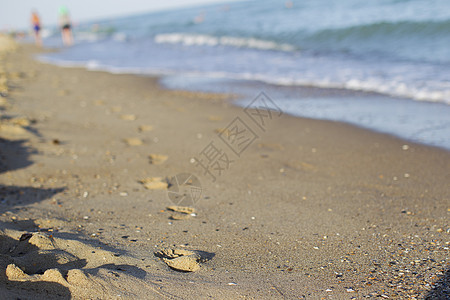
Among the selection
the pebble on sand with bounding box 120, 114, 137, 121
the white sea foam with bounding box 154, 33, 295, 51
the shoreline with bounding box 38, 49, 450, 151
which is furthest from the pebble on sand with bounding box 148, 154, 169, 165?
the white sea foam with bounding box 154, 33, 295, 51

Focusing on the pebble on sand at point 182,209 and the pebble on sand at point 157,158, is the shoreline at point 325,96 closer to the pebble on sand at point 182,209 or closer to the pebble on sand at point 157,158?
the pebble on sand at point 157,158

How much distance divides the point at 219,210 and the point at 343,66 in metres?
6.94

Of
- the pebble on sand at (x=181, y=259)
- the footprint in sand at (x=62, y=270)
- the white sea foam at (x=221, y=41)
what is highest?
the white sea foam at (x=221, y=41)

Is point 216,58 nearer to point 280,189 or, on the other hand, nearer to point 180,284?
point 280,189

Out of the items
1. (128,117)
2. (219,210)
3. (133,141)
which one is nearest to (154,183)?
(219,210)

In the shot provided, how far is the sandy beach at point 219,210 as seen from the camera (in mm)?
1885

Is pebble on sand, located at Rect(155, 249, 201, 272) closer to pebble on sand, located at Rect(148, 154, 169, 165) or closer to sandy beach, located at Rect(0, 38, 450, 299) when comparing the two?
sandy beach, located at Rect(0, 38, 450, 299)

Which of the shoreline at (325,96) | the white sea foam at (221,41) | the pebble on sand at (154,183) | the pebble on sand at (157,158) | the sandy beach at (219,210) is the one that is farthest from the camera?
the white sea foam at (221,41)

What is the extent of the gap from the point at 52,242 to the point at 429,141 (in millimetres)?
3710

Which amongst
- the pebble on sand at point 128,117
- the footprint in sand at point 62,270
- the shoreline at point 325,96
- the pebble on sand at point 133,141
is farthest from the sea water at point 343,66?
the footprint in sand at point 62,270

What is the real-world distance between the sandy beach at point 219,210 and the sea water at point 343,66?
2.67ft

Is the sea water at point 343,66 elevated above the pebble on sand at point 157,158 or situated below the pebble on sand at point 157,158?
above

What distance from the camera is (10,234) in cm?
216

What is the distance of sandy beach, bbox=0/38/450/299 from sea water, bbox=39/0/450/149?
0.81 meters
